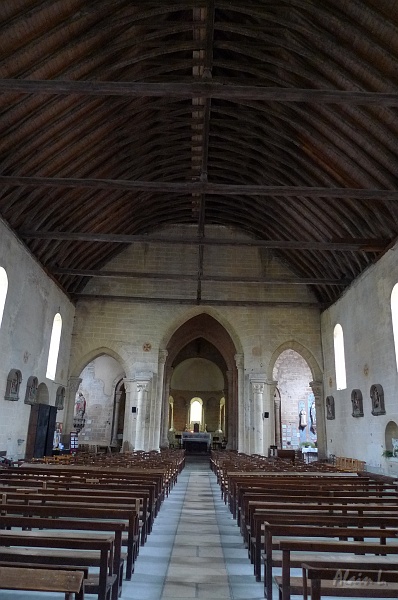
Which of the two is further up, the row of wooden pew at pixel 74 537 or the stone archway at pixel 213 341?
the stone archway at pixel 213 341

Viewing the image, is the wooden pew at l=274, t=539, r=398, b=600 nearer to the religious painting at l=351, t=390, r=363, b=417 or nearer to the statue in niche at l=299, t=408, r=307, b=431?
the religious painting at l=351, t=390, r=363, b=417

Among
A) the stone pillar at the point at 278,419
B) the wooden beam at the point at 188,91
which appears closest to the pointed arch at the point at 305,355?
the stone pillar at the point at 278,419

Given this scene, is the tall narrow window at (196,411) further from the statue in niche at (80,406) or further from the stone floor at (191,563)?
the stone floor at (191,563)

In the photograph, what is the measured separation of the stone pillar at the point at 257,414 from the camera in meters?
18.8

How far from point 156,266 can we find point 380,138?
12202mm

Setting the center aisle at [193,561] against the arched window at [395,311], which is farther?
the arched window at [395,311]

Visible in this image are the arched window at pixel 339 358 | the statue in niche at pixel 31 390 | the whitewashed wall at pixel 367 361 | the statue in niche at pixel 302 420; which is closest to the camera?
the whitewashed wall at pixel 367 361

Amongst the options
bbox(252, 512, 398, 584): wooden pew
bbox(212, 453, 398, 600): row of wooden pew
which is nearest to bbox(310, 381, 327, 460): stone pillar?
bbox(212, 453, 398, 600): row of wooden pew

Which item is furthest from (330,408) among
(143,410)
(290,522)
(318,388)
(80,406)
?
(290,522)

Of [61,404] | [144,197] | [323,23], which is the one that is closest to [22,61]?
[323,23]

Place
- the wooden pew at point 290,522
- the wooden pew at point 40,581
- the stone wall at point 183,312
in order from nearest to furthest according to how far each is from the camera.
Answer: the wooden pew at point 40,581, the wooden pew at point 290,522, the stone wall at point 183,312

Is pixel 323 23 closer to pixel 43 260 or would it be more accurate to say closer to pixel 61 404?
pixel 43 260

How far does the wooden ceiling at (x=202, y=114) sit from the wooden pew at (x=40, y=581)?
24.8 feet

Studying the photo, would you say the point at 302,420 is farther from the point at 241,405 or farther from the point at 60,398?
the point at 60,398
